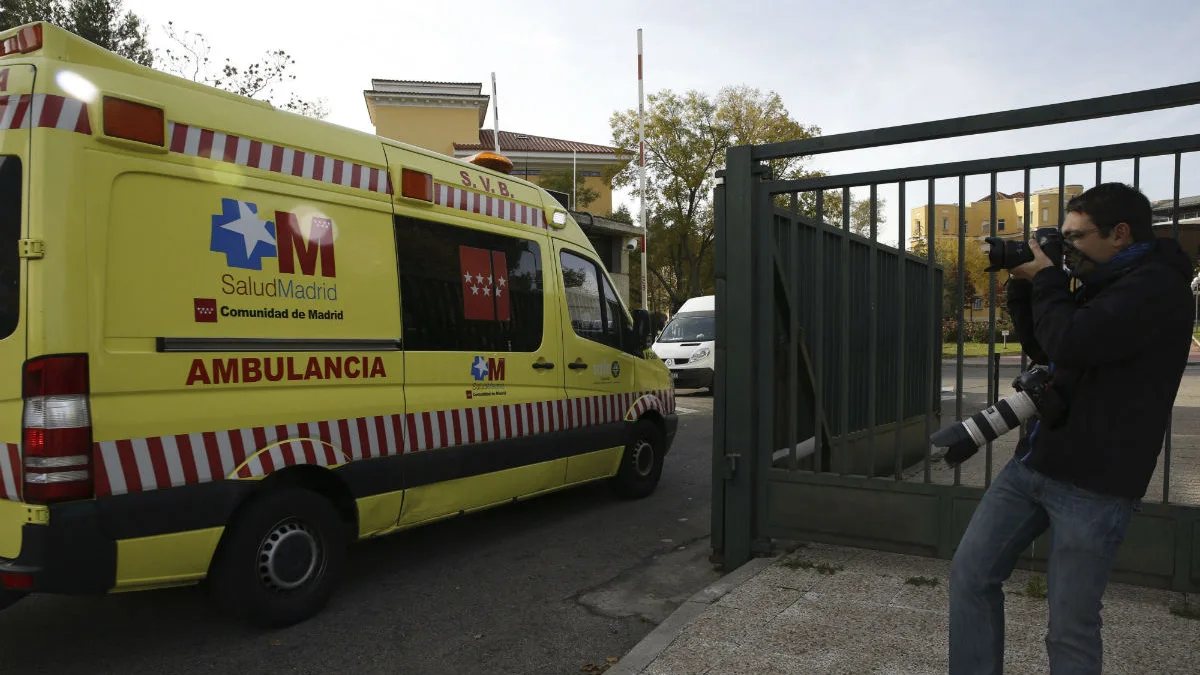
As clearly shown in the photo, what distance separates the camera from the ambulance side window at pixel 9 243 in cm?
303

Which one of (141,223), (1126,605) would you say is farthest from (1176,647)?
(141,223)

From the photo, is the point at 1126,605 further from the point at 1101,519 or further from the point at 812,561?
the point at 1101,519

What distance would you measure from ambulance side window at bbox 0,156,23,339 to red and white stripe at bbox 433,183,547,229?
209 cm

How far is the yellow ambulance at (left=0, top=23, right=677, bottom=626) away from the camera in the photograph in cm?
304

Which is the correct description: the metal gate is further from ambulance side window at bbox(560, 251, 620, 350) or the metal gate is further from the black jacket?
ambulance side window at bbox(560, 251, 620, 350)

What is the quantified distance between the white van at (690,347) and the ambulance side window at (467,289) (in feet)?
30.8

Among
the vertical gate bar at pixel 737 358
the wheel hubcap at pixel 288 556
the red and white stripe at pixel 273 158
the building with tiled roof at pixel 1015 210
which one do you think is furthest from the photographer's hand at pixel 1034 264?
the wheel hubcap at pixel 288 556

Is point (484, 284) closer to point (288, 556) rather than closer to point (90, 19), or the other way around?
point (288, 556)

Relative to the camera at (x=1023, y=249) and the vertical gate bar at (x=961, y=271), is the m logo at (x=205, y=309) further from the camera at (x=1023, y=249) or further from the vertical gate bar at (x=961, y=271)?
the vertical gate bar at (x=961, y=271)

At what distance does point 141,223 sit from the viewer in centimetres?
329

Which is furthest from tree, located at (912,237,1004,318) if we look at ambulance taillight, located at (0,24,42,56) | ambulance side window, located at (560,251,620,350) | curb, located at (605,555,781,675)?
ambulance taillight, located at (0,24,42,56)

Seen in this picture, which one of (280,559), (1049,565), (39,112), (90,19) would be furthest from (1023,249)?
(90,19)

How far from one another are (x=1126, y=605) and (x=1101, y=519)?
1.96 meters

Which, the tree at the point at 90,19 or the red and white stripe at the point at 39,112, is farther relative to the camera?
the tree at the point at 90,19
